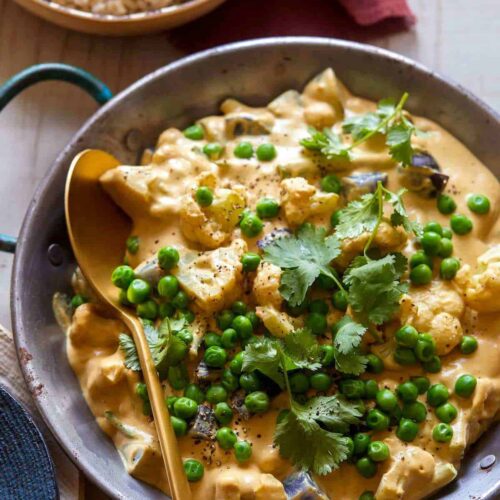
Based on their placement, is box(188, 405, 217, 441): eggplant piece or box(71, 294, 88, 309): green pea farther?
box(71, 294, 88, 309): green pea

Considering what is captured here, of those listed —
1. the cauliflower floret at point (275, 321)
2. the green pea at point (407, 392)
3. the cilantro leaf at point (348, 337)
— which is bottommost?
the green pea at point (407, 392)

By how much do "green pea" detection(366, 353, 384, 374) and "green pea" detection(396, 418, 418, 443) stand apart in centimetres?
18

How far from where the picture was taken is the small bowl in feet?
11.4

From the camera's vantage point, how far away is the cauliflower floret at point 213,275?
2871 mm

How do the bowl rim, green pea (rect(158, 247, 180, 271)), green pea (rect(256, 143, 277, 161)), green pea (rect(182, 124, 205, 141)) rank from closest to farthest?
green pea (rect(158, 247, 180, 271)) < green pea (rect(256, 143, 277, 161)) < green pea (rect(182, 124, 205, 141)) < the bowl rim

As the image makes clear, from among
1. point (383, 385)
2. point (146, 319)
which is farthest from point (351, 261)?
point (146, 319)

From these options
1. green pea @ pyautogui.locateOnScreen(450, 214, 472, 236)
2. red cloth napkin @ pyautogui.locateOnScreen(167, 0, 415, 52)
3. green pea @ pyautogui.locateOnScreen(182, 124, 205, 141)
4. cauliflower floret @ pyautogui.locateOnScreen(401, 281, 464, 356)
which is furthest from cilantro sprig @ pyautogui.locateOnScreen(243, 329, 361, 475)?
red cloth napkin @ pyautogui.locateOnScreen(167, 0, 415, 52)

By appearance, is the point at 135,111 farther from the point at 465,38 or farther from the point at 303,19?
the point at 465,38

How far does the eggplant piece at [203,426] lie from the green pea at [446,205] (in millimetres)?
1077

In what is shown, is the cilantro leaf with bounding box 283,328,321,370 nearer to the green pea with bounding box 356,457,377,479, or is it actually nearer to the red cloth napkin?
the green pea with bounding box 356,457,377,479

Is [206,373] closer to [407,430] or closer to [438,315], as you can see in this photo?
[407,430]

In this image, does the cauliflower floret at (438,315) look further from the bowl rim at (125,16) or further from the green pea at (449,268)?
the bowl rim at (125,16)

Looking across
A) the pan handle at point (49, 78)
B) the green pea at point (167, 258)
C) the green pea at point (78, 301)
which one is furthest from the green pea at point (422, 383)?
the pan handle at point (49, 78)

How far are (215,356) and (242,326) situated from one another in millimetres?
130
